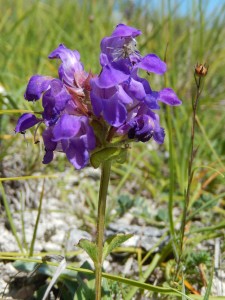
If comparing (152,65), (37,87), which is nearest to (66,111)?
(37,87)

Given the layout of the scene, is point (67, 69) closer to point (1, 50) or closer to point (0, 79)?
point (0, 79)

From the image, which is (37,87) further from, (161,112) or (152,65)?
(161,112)

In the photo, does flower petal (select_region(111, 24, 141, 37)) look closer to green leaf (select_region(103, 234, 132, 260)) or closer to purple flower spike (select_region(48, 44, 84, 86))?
purple flower spike (select_region(48, 44, 84, 86))

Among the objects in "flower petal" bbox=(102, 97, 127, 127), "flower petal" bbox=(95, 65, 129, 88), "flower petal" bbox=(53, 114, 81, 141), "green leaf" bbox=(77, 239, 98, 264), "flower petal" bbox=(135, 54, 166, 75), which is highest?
"flower petal" bbox=(135, 54, 166, 75)

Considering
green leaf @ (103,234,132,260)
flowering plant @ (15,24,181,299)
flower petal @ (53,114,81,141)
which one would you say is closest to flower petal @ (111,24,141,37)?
flowering plant @ (15,24,181,299)

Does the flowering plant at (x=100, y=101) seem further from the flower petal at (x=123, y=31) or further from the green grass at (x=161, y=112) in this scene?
the green grass at (x=161, y=112)

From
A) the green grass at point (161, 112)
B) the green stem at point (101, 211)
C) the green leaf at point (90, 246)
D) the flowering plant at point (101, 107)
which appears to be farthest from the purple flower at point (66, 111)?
the green grass at point (161, 112)
